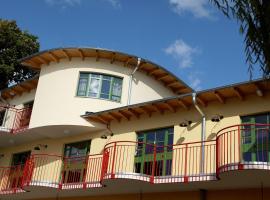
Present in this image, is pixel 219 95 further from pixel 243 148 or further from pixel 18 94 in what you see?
pixel 18 94

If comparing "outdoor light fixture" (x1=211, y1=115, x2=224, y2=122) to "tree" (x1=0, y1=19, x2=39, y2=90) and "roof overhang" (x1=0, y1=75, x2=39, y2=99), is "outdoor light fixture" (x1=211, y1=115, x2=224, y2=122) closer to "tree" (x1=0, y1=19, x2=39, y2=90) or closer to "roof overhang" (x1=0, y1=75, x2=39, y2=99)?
"roof overhang" (x1=0, y1=75, x2=39, y2=99)

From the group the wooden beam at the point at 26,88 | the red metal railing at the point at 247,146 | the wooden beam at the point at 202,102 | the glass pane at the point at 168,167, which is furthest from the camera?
the wooden beam at the point at 26,88

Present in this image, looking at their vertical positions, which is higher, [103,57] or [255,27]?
[103,57]

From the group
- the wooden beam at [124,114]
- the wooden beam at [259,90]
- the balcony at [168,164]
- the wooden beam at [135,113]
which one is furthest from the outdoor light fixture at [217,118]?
the wooden beam at [124,114]

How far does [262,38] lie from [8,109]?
20.3m

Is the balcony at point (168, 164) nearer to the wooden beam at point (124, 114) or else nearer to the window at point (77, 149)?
the window at point (77, 149)

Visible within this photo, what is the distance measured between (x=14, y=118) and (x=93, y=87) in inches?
259

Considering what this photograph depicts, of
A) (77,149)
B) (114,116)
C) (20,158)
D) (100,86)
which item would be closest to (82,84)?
(100,86)

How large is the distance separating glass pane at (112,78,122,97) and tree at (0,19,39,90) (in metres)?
14.8

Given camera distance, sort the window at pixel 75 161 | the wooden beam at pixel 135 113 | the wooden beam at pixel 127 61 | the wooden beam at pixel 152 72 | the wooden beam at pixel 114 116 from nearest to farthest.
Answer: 1. the wooden beam at pixel 135 113
2. the wooden beam at pixel 114 116
3. the window at pixel 75 161
4. the wooden beam at pixel 127 61
5. the wooden beam at pixel 152 72

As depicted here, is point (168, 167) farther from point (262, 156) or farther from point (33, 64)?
point (33, 64)

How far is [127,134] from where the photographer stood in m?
18.7

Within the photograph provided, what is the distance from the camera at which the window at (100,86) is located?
20625 mm

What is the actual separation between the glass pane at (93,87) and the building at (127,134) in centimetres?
5
